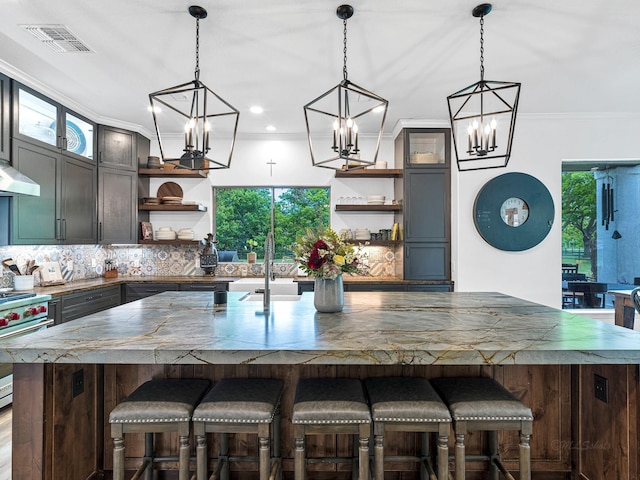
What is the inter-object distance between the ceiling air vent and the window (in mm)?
2533

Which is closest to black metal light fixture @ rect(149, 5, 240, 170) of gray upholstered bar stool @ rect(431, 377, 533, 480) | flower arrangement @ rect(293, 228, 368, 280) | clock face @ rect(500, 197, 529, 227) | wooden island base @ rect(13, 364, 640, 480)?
flower arrangement @ rect(293, 228, 368, 280)

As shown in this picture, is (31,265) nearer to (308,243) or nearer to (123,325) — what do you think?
(123,325)

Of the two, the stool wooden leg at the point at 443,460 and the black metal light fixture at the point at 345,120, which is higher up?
the black metal light fixture at the point at 345,120

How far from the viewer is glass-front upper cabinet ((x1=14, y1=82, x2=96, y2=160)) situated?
326cm

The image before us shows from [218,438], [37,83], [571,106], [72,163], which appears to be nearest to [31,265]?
[72,163]

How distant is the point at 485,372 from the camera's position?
1964 millimetres

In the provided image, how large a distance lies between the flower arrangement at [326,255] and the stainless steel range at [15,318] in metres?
2.36

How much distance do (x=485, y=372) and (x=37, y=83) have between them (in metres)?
4.36

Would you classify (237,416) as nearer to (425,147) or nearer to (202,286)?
(202,286)

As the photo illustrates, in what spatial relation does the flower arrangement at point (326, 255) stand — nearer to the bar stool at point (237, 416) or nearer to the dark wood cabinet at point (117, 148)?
the bar stool at point (237, 416)

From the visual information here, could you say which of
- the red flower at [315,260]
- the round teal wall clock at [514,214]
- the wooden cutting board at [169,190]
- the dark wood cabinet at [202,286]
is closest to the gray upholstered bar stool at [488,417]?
the red flower at [315,260]

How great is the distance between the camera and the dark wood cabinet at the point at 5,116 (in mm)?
3041

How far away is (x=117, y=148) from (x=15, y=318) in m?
2.43

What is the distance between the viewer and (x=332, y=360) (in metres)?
1.44
